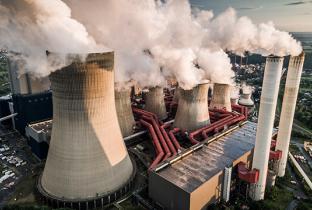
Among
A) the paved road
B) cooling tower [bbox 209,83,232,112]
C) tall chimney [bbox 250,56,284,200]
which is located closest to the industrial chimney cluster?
tall chimney [bbox 250,56,284,200]

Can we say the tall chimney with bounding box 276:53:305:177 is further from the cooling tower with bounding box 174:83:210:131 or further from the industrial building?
the cooling tower with bounding box 174:83:210:131

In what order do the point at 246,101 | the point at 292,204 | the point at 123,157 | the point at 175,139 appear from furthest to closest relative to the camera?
the point at 246,101, the point at 175,139, the point at 292,204, the point at 123,157

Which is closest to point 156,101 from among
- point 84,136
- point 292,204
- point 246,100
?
point 84,136

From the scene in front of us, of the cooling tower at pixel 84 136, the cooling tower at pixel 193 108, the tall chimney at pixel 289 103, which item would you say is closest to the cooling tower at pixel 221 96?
the cooling tower at pixel 193 108

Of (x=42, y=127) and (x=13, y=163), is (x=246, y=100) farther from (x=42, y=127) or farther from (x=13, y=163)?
(x=13, y=163)

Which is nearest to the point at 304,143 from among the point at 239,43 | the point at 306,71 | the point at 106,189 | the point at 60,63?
the point at 239,43

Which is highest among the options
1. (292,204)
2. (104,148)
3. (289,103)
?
(289,103)

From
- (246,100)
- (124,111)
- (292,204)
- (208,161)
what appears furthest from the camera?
(246,100)

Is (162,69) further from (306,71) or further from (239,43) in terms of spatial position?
(306,71)

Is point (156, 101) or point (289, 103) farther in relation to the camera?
point (156, 101)
